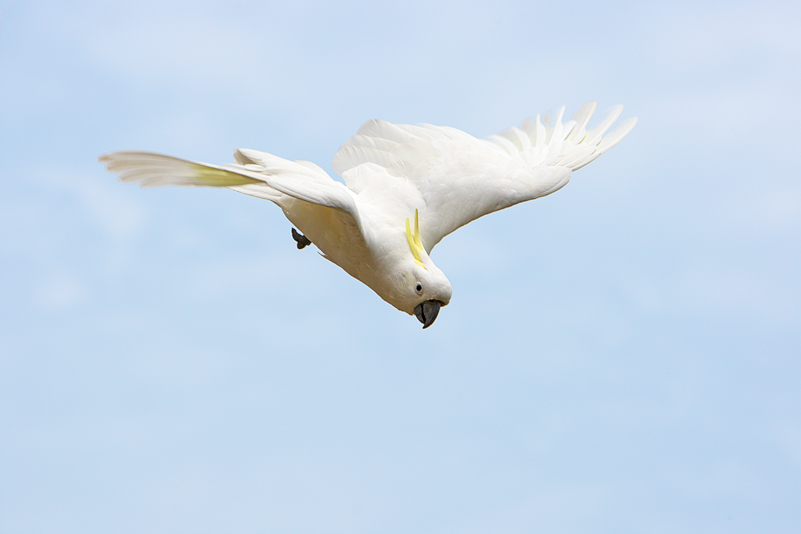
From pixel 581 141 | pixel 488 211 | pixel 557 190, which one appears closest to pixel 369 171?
pixel 488 211

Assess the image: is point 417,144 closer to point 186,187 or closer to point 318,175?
point 318,175

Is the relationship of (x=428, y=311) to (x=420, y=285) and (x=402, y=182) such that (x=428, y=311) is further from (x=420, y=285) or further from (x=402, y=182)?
(x=402, y=182)

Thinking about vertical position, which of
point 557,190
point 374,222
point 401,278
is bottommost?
point 401,278

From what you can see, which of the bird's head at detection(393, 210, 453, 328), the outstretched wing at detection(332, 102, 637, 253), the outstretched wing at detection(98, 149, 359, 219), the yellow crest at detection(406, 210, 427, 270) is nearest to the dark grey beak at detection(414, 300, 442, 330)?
the bird's head at detection(393, 210, 453, 328)

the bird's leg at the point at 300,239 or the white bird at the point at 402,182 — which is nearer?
the white bird at the point at 402,182

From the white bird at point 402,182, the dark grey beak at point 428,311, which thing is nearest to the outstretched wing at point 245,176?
the white bird at point 402,182

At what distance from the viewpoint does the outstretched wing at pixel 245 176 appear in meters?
3.68

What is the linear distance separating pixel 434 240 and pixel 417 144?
26.2 inches

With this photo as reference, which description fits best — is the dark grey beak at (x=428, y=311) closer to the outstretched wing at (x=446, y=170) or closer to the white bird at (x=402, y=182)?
the white bird at (x=402, y=182)

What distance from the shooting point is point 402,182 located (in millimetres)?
5062

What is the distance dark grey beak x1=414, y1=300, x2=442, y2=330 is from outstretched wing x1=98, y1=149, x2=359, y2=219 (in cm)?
66

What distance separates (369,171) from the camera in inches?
200

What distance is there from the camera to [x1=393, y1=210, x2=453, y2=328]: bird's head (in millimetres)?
4504

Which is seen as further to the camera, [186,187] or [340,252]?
[340,252]
